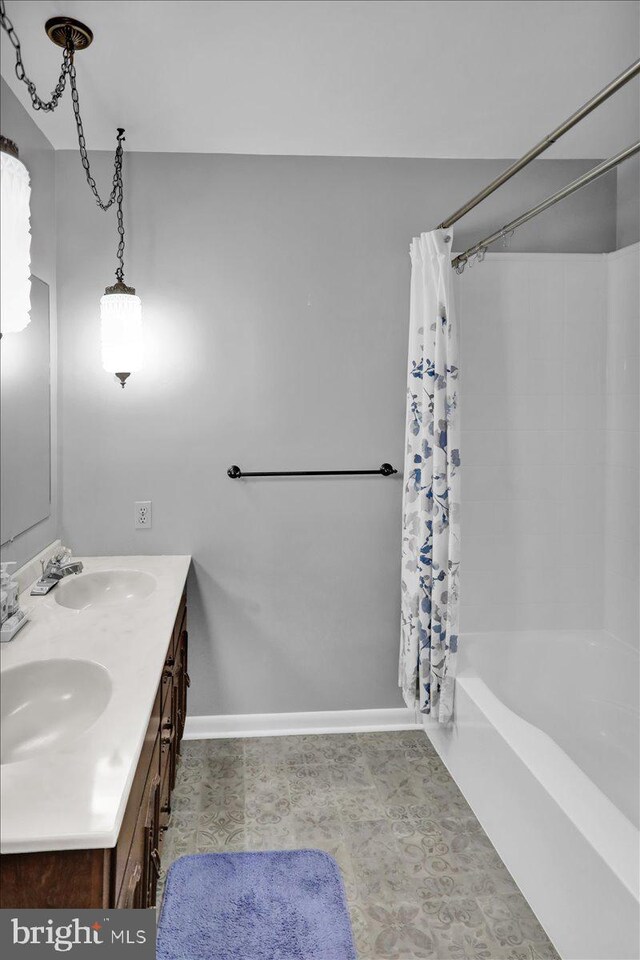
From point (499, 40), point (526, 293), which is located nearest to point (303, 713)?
point (526, 293)

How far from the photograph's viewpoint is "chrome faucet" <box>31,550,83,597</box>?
169 centimetres

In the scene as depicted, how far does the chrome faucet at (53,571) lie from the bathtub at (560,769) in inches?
53.4

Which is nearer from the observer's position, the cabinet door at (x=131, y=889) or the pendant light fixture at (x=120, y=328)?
Answer: the cabinet door at (x=131, y=889)

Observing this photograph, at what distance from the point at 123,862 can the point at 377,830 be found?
49.0 inches

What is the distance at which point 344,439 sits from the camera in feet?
8.43

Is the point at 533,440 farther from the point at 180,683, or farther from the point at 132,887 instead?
the point at 132,887

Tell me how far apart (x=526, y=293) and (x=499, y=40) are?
1.16 m

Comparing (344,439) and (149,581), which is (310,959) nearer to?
(149,581)

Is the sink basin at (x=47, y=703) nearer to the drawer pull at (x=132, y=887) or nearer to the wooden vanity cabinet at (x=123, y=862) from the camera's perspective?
the wooden vanity cabinet at (x=123, y=862)

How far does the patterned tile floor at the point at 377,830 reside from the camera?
1.68 m

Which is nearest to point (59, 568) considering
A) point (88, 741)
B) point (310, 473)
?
point (88, 741)

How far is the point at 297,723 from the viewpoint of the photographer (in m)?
2.65

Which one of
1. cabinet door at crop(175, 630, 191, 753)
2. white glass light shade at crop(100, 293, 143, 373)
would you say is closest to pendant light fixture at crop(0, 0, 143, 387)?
white glass light shade at crop(100, 293, 143, 373)

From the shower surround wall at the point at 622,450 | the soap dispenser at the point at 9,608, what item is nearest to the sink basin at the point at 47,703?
the soap dispenser at the point at 9,608
